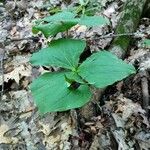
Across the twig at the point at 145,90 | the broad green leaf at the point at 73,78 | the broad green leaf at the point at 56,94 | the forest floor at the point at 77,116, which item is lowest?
the forest floor at the point at 77,116

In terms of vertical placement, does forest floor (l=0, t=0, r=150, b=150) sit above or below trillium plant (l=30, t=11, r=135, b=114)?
below

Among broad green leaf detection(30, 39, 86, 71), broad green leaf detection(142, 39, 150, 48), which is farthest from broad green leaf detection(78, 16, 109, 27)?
broad green leaf detection(142, 39, 150, 48)

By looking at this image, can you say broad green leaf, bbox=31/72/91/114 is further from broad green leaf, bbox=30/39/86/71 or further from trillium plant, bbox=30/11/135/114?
broad green leaf, bbox=30/39/86/71

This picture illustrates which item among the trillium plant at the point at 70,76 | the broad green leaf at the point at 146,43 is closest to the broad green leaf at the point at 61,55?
the trillium plant at the point at 70,76

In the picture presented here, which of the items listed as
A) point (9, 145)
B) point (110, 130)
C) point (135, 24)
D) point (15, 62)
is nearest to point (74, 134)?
point (110, 130)

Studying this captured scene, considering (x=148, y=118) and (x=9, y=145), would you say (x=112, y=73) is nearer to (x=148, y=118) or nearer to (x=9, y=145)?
(x=148, y=118)

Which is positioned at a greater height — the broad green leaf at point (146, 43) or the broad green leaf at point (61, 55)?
the broad green leaf at point (61, 55)

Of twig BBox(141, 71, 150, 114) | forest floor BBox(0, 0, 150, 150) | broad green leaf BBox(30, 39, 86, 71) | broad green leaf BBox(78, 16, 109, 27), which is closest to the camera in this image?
forest floor BBox(0, 0, 150, 150)

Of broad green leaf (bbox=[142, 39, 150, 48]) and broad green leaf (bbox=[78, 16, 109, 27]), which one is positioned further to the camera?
broad green leaf (bbox=[142, 39, 150, 48])

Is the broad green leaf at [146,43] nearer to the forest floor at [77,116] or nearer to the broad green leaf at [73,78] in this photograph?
the forest floor at [77,116]
